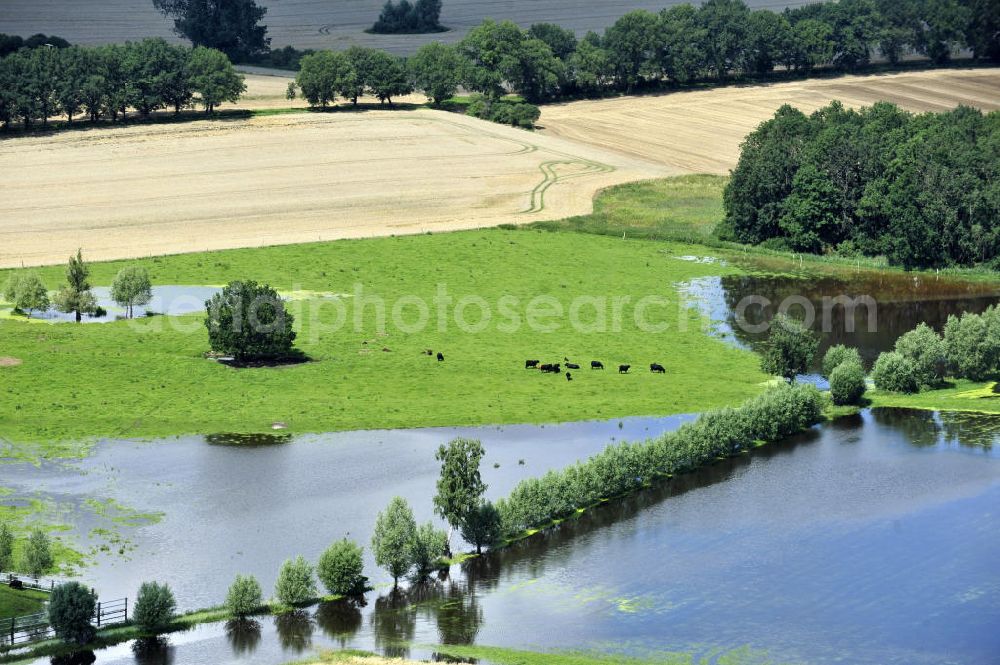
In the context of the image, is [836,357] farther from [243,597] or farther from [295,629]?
[243,597]

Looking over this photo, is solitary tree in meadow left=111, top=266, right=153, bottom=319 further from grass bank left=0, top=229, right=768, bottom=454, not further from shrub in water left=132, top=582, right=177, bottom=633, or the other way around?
shrub in water left=132, top=582, right=177, bottom=633

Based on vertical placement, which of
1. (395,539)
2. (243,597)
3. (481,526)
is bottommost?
(243,597)

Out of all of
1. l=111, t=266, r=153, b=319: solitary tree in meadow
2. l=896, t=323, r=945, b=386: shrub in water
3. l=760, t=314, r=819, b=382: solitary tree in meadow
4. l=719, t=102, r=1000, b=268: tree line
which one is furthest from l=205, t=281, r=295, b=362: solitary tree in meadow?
l=719, t=102, r=1000, b=268: tree line

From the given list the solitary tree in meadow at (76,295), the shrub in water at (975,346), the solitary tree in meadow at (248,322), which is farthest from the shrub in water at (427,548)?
the solitary tree in meadow at (76,295)

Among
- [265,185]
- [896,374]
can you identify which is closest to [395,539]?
[896,374]

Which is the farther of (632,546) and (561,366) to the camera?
(561,366)

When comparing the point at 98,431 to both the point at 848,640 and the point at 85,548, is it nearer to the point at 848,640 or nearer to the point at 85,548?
the point at 85,548

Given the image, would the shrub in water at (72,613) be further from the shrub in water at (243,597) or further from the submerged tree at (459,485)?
the submerged tree at (459,485)
